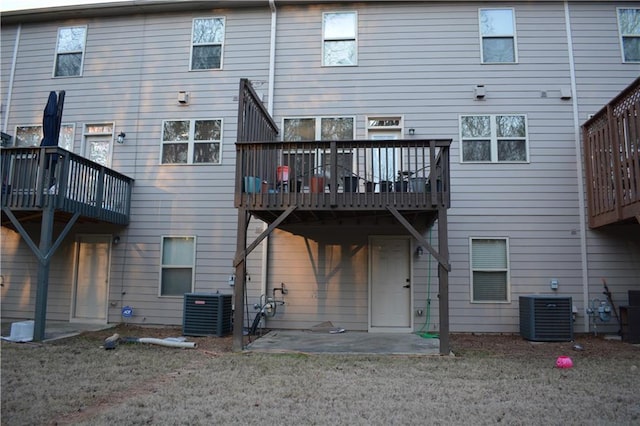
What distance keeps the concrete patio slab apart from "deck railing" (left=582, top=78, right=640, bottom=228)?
3.71 meters

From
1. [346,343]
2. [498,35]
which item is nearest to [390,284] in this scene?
[346,343]

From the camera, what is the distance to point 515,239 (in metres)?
8.55

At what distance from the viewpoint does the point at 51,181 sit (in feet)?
24.7

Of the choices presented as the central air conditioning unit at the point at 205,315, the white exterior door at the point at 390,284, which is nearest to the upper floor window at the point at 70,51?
the central air conditioning unit at the point at 205,315

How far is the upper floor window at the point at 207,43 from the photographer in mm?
9641

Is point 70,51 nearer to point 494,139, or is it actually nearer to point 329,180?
point 329,180

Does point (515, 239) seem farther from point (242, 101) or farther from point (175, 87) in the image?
point (175, 87)

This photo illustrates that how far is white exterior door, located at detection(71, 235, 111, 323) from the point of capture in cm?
935

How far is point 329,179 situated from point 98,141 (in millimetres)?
5831

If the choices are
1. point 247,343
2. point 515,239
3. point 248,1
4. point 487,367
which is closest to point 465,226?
point 515,239

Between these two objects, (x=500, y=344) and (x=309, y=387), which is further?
(x=500, y=344)

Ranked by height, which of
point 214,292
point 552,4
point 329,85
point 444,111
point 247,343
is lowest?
point 247,343

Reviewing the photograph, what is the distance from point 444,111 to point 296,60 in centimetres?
319

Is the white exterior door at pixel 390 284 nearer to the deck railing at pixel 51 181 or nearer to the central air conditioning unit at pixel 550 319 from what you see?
the central air conditioning unit at pixel 550 319
